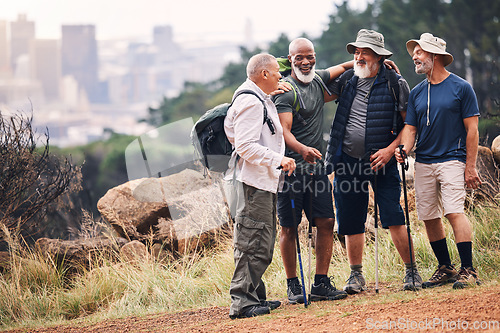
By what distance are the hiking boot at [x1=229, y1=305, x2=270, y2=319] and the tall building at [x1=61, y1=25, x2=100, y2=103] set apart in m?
110

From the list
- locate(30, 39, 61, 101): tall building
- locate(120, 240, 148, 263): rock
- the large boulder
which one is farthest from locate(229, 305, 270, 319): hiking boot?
locate(30, 39, 61, 101): tall building

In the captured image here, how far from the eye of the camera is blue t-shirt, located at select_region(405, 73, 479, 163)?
5090 millimetres

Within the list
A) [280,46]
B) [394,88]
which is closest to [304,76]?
[394,88]

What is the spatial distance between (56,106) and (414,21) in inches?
3304

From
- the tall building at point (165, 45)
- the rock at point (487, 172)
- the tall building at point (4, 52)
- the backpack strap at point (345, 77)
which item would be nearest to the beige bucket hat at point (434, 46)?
the backpack strap at point (345, 77)

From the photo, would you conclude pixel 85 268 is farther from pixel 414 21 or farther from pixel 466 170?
pixel 414 21

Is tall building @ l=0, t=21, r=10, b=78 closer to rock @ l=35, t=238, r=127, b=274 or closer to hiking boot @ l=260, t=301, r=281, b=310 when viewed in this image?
rock @ l=35, t=238, r=127, b=274

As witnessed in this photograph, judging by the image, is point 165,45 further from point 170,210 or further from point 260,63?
point 260,63

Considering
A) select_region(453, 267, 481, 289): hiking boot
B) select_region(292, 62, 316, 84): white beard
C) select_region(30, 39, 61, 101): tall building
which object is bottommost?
select_region(453, 267, 481, 289): hiking boot

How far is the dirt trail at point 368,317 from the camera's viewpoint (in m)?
3.91

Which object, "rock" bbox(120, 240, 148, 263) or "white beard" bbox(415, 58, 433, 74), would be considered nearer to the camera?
"white beard" bbox(415, 58, 433, 74)

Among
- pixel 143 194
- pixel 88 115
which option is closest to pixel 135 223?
pixel 143 194

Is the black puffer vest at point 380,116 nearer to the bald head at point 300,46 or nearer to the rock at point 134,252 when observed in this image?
the bald head at point 300,46

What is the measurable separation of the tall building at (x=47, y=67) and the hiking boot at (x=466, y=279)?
364ft
